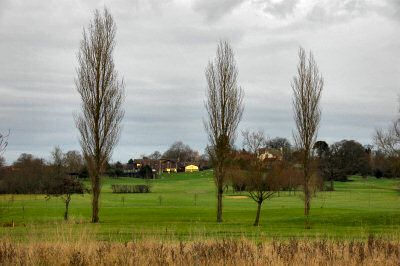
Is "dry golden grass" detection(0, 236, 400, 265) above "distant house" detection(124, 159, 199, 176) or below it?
Answer: below

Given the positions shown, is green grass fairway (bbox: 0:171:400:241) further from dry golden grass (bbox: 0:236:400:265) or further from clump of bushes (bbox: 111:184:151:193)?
clump of bushes (bbox: 111:184:151:193)

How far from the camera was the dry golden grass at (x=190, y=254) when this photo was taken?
863cm

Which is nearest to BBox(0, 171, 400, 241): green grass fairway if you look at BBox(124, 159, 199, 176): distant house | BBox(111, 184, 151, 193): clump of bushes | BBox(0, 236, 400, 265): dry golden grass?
BBox(0, 236, 400, 265): dry golden grass

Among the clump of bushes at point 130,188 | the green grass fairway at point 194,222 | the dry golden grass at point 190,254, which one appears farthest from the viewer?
the clump of bushes at point 130,188

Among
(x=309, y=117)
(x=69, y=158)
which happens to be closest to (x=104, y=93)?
(x=309, y=117)

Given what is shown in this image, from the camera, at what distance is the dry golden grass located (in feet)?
28.3

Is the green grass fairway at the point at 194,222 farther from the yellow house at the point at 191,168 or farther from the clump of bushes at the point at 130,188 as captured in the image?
the yellow house at the point at 191,168

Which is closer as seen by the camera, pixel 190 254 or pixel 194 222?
pixel 190 254

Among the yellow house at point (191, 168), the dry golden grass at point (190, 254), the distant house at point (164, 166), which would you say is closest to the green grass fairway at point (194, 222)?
the dry golden grass at point (190, 254)

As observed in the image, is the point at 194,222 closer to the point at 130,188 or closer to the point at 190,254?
the point at 190,254

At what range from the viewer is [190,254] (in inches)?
354

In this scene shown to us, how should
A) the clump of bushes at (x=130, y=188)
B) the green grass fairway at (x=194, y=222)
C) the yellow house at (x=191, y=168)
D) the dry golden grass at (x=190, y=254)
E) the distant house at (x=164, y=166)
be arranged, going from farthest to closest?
Result: the yellow house at (x=191, y=168) < the distant house at (x=164, y=166) < the clump of bushes at (x=130, y=188) < the green grass fairway at (x=194, y=222) < the dry golden grass at (x=190, y=254)

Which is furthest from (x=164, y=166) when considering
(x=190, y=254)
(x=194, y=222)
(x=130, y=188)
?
(x=190, y=254)

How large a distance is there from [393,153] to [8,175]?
51929 mm
